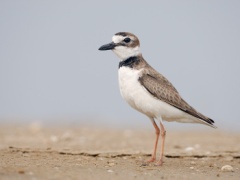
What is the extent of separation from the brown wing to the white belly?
0.07 m

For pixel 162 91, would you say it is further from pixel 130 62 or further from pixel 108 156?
pixel 108 156

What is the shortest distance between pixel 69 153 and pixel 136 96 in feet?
4.98

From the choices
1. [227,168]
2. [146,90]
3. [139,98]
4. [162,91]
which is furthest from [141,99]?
[227,168]

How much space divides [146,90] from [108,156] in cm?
130

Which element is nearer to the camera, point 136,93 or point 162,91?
point 136,93

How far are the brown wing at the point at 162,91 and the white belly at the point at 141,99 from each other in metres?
0.07

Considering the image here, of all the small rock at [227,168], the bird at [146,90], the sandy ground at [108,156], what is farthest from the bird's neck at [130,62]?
the small rock at [227,168]

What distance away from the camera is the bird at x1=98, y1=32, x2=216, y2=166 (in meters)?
9.24

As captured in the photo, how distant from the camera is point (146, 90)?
927 centimetres

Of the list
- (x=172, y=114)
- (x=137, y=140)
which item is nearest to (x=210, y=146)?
(x=137, y=140)

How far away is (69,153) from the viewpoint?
31.8ft

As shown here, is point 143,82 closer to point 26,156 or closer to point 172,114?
point 172,114

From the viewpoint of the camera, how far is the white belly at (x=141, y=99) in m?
9.22

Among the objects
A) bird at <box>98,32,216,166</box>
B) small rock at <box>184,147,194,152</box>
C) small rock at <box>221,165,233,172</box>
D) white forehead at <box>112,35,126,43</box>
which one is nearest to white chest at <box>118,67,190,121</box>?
bird at <box>98,32,216,166</box>
